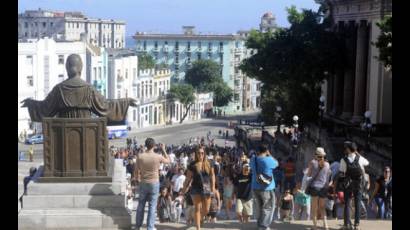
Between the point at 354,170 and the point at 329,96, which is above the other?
the point at 329,96

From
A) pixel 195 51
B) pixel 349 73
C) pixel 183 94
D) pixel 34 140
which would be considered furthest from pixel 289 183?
pixel 195 51

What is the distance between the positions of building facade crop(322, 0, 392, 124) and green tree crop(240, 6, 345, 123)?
35.2 inches

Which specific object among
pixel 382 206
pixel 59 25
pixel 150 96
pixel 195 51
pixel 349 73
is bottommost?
pixel 382 206

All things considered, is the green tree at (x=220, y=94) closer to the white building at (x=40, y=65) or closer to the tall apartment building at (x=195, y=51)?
the tall apartment building at (x=195, y=51)

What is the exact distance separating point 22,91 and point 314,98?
29.9 m

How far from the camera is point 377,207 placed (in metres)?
16.1

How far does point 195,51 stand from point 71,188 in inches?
3960

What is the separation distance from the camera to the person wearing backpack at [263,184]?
37.2 feet

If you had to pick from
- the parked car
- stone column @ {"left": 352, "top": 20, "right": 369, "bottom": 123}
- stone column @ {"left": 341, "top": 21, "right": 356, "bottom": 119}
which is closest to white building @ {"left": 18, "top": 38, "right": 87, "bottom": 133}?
the parked car

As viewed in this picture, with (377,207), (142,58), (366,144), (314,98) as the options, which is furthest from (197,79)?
(377,207)

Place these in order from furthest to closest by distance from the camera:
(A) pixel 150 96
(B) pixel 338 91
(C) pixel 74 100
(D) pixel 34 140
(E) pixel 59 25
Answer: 1. (E) pixel 59 25
2. (A) pixel 150 96
3. (D) pixel 34 140
4. (B) pixel 338 91
5. (C) pixel 74 100

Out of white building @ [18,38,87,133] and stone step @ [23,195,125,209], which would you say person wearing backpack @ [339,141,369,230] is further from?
white building @ [18,38,87,133]

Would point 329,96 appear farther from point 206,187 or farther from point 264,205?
point 264,205

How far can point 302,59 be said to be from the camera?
3847 centimetres
